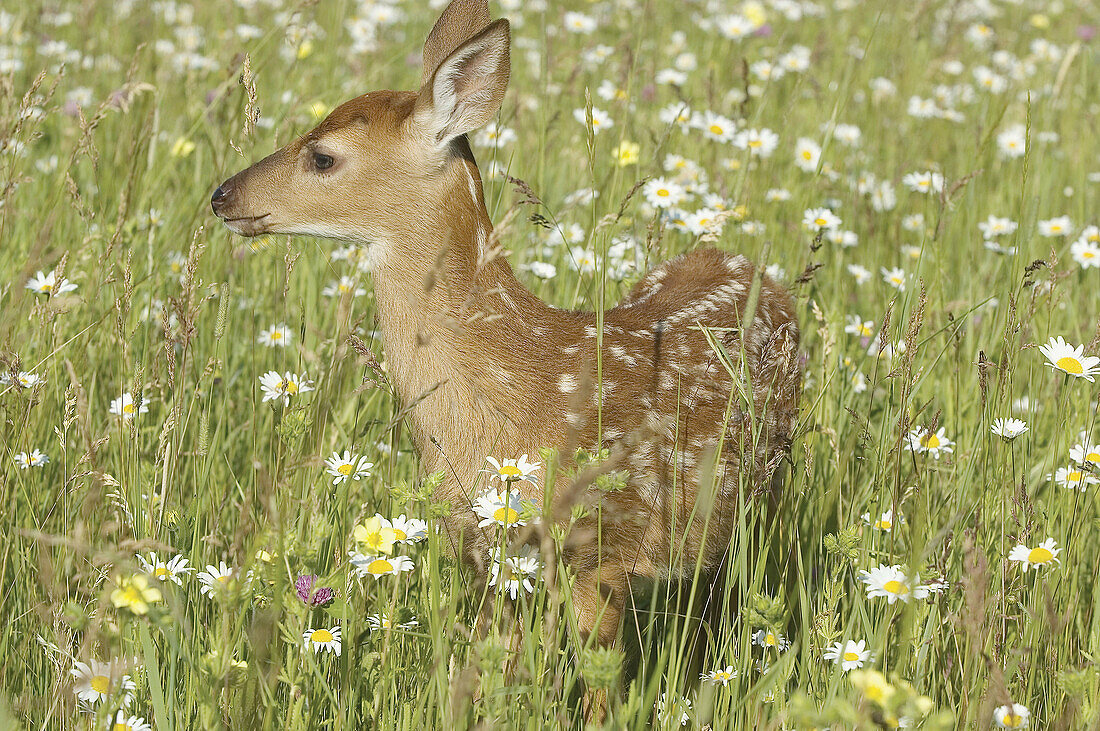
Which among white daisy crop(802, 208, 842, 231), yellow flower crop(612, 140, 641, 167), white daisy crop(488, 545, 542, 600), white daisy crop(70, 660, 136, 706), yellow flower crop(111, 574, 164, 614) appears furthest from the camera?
yellow flower crop(612, 140, 641, 167)

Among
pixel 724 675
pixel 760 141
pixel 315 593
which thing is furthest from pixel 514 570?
pixel 760 141

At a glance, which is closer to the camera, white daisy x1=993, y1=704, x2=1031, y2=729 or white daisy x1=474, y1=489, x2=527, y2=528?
white daisy x1=993, y1=704, x2=1031, y2=729

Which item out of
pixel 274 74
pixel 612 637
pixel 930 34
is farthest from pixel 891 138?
pixel 612 637

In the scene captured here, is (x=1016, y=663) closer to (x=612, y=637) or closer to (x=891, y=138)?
(x=612, y=637)

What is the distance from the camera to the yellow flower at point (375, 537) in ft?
6.51

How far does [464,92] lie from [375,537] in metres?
1.49

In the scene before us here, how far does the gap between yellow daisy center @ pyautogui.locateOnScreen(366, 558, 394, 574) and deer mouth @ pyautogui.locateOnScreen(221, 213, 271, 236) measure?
Result: 1.38 meters

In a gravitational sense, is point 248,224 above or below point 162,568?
above

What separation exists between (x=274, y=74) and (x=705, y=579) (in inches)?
158

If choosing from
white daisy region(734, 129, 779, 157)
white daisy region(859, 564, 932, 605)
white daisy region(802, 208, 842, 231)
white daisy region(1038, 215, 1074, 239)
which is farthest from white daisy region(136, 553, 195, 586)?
white daisy region(1038, 215, 1074, 239)

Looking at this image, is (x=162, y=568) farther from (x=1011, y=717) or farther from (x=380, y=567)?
(x=1011, y=717)

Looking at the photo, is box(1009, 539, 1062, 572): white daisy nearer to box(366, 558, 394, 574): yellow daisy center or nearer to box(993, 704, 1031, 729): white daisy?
box(993, 704, 1031, 729): white daisy

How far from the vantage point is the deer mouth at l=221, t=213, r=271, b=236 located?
3.21 metres

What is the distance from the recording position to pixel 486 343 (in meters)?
2.98
